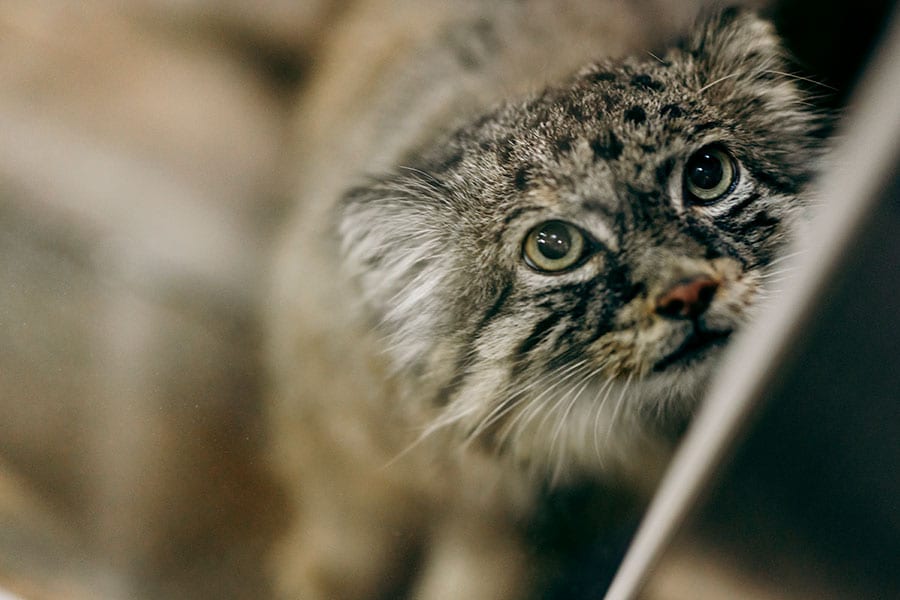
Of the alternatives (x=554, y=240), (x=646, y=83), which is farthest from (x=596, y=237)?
(x=646, y=83)

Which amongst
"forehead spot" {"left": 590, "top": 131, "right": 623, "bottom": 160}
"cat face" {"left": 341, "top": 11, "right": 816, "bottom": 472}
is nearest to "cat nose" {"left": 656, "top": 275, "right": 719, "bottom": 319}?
"cat face" {"left": 341, "top": 11, "right": 816, "bottom": 472}

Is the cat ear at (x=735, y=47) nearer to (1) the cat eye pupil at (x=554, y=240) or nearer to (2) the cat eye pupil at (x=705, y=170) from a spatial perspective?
(2) the cat eye pupil at (x=705, y=170)

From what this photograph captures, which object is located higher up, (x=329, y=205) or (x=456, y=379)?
(x=329, y=205)

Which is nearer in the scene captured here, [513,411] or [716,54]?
[716,54]

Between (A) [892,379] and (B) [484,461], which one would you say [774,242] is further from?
(B) [484,461]

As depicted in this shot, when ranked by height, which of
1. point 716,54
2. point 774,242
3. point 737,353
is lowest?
point 737,353

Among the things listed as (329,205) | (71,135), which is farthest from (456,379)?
(71,135)

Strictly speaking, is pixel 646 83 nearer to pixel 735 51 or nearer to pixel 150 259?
pixel 735 51
